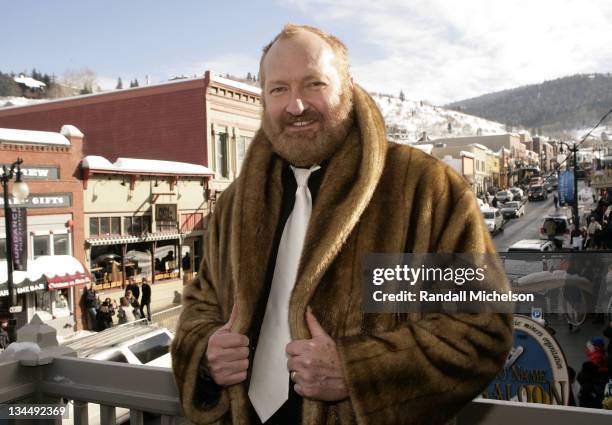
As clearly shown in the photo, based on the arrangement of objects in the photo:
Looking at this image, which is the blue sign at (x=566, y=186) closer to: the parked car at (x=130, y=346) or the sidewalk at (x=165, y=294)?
the sidewalk at (x=165, y=294)

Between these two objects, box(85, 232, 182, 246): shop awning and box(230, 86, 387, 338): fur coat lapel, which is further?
box(85, 232, 182, 246): shop awning

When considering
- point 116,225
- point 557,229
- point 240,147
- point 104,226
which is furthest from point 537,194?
point 104,226

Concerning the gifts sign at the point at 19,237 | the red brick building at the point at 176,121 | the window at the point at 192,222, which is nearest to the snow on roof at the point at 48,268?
the gifts sign at the point at 19,237

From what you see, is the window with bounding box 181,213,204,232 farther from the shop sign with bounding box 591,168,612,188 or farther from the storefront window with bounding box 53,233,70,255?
the shop sign with bounding box 591,168,612,188

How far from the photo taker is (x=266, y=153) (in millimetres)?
1967

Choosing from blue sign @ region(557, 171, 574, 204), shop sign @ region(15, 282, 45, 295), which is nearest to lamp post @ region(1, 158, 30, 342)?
shop sign @ region(15, 282, 45, 295)

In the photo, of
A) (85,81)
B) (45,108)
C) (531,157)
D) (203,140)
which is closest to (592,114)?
(531,157)

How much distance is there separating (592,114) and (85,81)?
186 ft

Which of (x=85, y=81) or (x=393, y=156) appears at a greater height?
(x=85, y=81)

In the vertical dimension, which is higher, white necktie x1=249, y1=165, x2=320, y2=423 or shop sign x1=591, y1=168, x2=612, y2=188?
shop sign x1=591, y1=168, x2=612, y2=188

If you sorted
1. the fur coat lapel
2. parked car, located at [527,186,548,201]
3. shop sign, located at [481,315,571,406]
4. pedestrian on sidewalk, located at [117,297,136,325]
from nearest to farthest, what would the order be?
the fur coat lapel
shop sign, located at [481,315,571,406]
pedestrian on sidewalk, located at [117,297,136,325]
parked car, located at [527,186,548,201]

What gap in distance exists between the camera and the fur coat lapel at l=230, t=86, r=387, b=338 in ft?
5.18

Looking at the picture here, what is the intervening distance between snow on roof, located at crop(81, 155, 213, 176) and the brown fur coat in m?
16.3

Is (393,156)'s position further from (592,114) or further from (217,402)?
(592,114)
